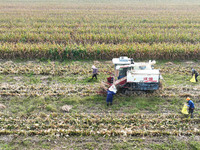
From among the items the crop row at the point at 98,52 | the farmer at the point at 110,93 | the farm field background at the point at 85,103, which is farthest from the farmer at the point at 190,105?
the crop row at the point at 98,52

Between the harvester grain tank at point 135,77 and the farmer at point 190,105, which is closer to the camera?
the farmer at point 190,105

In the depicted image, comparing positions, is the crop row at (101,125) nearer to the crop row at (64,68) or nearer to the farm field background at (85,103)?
the farm field background at (85,103)

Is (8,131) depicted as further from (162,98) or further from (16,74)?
(162,98)

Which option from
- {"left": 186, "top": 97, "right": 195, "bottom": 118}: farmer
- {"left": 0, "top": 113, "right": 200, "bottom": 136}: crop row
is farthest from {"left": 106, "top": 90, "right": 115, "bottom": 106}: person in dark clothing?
{"left": 186, "top": 97, "right": 195, "bottom": 118}: farmer

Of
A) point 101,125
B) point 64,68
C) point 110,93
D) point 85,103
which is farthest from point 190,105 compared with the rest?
point 64,68

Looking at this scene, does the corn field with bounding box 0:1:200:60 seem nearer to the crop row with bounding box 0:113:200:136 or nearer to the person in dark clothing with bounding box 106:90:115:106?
the person in dark clothing with bounding box 106:90:115:106

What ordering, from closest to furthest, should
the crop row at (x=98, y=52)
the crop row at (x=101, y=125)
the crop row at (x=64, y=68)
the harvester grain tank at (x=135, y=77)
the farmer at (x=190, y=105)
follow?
the crop row at (x=101, y=125)
the farmer at (x=190, y=105)
the harvester grain tank at (x=135, y=77)
the crop row at (x=64, y=68)
the crop row at (x=98, y=52)

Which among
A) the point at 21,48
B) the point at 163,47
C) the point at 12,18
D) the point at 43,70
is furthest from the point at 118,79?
the point at 12,18
